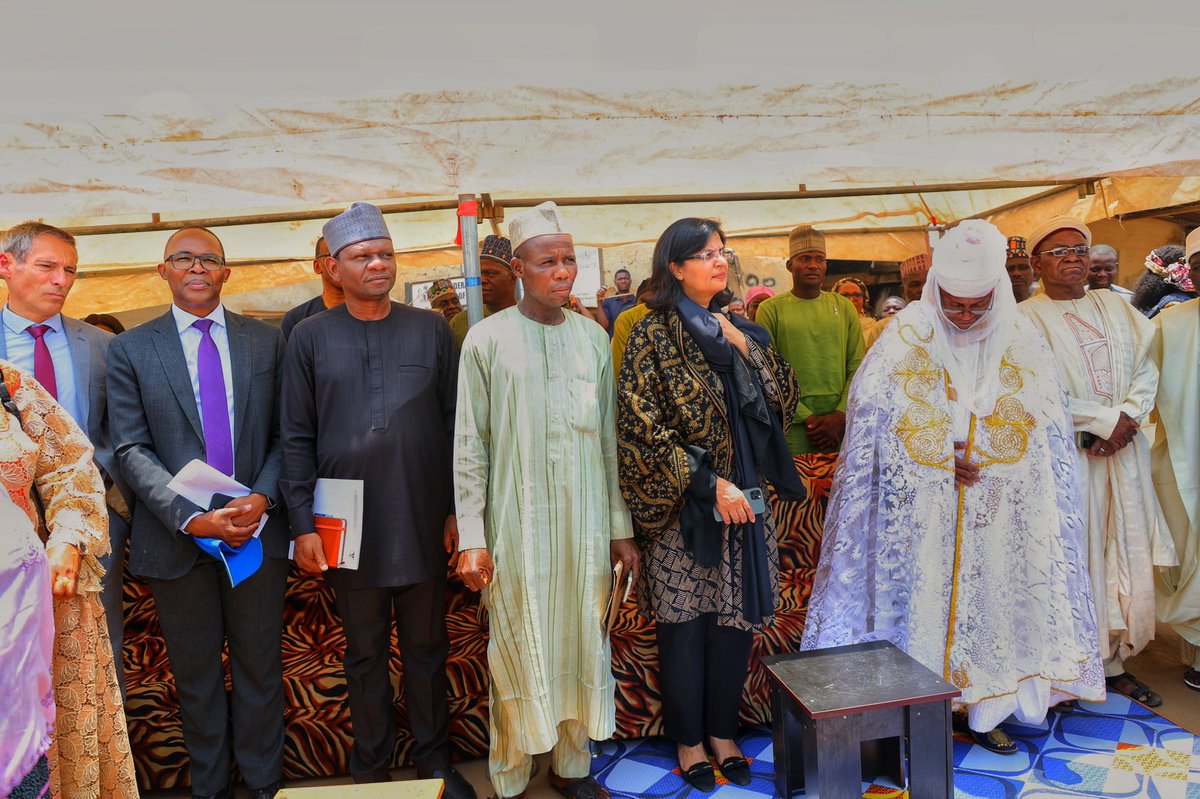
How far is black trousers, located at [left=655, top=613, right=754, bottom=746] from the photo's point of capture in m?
2.67

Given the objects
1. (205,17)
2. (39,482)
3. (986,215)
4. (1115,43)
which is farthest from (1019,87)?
(39,482)

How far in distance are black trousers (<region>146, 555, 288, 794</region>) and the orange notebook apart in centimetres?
25

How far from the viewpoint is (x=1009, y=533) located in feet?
9.44

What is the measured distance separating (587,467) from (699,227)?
0.87 m

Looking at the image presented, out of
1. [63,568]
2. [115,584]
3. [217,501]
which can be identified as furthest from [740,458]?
[115,584]

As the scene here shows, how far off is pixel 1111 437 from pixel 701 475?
186cm

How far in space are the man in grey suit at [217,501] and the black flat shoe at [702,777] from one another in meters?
1.43

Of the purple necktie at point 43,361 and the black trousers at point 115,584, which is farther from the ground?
the purple necktie at point 43,361

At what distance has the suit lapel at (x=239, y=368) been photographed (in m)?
2.57

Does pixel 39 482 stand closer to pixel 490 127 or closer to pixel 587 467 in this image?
pixel 587 467

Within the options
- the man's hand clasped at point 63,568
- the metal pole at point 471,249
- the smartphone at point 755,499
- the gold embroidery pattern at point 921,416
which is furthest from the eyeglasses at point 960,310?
the man's hand clasped at point 63,568

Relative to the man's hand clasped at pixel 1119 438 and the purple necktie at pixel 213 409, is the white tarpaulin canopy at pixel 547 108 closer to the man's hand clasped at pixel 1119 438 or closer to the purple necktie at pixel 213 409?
the purple necktie at pixel 213 409

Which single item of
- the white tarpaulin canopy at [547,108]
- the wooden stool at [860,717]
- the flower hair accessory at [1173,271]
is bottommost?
the wooden stool at [860,717]

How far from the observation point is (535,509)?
245 centimetres
